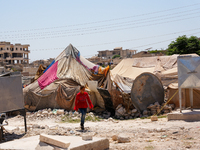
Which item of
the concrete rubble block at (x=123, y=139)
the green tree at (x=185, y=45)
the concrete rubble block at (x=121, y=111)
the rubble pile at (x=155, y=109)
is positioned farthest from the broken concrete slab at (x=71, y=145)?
the green tree at (x=185, y=45)

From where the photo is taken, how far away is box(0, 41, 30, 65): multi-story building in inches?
2709

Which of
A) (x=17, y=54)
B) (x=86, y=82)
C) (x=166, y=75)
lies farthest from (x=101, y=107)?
(x=17, y=54)

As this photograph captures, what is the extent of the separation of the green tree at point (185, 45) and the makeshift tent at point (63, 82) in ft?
87.8

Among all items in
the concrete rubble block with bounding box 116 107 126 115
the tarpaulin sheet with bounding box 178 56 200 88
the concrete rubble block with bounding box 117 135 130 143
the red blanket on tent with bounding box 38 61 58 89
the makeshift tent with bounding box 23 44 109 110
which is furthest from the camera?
the red blanket on tent with bounding box 38 61 58 89

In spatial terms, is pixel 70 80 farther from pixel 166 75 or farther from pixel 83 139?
pixel 83 139

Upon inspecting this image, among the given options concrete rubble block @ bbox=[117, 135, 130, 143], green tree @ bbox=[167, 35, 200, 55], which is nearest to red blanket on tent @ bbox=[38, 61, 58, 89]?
concrete rubble block @ bbox=[117, 135, 130, 143]

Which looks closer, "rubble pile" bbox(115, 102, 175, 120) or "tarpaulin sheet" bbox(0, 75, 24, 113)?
"tarpaulin sheet" bbox(0, 75, 24, 113)

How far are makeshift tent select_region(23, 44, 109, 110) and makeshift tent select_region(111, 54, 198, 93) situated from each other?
4.07ft

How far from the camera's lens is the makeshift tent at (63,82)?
1273cm

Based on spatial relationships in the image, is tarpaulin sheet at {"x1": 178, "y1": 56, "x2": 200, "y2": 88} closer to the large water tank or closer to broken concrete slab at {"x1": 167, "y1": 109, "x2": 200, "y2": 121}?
broken concrete slab at {"x1": 167, "y1": 109, "x2": 200, "y2": 121}

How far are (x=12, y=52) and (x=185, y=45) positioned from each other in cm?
4828

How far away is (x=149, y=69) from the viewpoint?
1603 centimetres

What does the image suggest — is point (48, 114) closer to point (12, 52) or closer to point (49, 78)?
point (49, 78)

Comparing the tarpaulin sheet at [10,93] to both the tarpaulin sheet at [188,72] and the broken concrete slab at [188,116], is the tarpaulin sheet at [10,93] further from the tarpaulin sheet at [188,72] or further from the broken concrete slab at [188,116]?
the tarpaulin sheet at [188,72]
